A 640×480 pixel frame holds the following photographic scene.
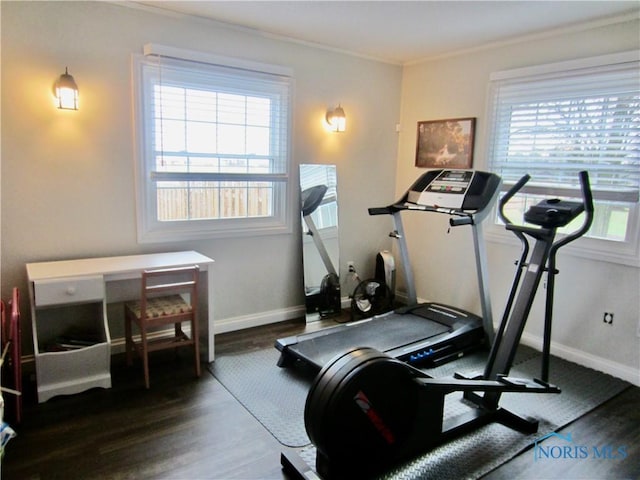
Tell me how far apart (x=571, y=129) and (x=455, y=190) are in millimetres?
994

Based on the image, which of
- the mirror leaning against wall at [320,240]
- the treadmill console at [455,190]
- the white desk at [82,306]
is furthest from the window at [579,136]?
the white desk at [82,306]

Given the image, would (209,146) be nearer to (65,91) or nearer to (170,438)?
(65,91)

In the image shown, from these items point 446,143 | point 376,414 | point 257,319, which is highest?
point 446,143

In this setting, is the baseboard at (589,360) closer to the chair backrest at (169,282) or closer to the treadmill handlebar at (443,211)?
the treadmill handlebar at (443,211)

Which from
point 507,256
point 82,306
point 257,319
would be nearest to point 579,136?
point 507,256

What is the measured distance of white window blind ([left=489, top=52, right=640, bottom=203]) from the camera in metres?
3.12

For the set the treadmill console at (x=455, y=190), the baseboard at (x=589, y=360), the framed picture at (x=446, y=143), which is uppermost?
the framed picture at (x=446, y=143)

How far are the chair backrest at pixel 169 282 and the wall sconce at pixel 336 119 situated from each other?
1927 mm

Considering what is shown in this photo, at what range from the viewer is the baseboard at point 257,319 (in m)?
3.87

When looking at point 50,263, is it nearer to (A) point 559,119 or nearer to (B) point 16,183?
(B) point 16,183

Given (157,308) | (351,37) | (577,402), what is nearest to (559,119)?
(351,37)

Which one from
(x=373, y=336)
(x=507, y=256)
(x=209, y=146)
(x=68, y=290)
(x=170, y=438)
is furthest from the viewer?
(x=507, y=256)

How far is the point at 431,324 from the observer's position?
3738 mm

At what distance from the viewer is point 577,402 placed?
288cm
